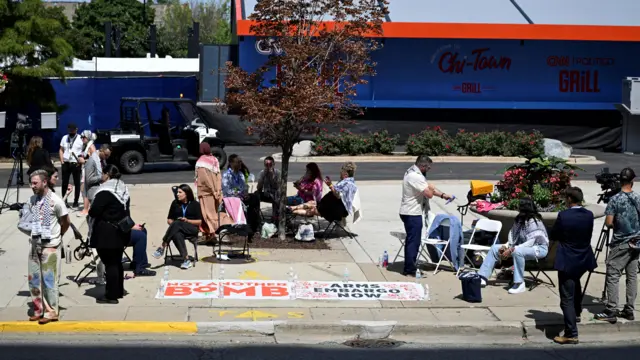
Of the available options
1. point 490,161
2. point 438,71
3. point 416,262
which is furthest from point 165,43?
point 416,262

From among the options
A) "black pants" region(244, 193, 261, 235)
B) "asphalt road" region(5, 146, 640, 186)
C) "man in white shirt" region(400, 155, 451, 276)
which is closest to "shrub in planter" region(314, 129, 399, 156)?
"asphalt road" region(5, 146, 640, 186)

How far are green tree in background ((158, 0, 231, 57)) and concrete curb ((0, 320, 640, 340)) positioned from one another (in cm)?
7687

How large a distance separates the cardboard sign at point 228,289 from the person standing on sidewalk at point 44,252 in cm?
156

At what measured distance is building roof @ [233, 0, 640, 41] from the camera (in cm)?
3606

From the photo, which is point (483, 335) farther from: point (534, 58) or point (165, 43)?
A: point (165, 43)

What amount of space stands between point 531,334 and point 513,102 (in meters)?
28.4

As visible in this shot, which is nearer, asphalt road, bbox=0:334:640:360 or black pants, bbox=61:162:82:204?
Answer: asphalt road, bbox=0:334:640:360

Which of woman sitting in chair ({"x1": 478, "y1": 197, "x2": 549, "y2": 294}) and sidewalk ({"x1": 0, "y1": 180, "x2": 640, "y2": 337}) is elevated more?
woman sitting in chair ({"x1": 478, "y1": 197, "x2": 549, "y2": 294})

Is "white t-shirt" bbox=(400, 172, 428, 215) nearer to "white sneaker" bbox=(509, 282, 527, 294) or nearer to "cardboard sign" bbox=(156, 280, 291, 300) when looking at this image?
"white sneaker" bbox=(509, 282, 527, 294)

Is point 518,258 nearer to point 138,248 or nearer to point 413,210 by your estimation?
point 413,210

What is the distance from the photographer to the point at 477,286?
11016 mm

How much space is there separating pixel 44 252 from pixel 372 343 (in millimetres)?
3779

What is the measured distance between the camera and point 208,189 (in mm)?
14328

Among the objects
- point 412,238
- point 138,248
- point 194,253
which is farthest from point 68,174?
point 412,238
